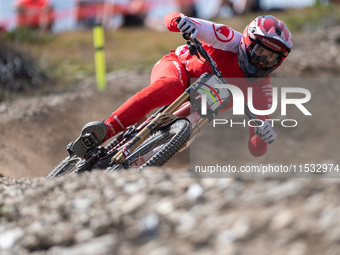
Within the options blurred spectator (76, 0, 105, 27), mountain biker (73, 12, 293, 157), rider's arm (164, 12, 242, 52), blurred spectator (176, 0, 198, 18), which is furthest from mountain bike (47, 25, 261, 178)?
blurred spectator (76, 0, 105, 27)

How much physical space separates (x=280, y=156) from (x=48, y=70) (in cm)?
605

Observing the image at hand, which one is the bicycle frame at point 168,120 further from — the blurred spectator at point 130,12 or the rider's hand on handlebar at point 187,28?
the blurred spectator at point 130,12

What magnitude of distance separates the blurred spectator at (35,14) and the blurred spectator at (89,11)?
3.64ft

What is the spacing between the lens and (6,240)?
6.86 ft

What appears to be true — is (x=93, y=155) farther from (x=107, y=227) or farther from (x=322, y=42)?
(x=322, y=42)

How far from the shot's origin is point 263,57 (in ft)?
13.1

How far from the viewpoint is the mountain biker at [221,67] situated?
389cm

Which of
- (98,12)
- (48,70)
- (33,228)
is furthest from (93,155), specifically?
(98,12)

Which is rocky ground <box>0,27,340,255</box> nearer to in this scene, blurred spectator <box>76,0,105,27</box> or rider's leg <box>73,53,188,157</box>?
rider's leg <box>73,53,188,157</box>

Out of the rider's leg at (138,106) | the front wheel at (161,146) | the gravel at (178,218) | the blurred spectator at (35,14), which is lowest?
the gravel at (178,218)

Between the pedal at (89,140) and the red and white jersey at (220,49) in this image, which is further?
the red and white jersey at (220,49)

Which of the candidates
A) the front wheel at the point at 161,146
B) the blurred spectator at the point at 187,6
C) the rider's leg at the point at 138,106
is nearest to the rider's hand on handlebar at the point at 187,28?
the rider's leg at the point at 138,106

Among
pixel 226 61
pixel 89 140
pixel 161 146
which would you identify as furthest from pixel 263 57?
pixel 89 140

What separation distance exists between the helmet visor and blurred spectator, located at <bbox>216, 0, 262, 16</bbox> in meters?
11.8
